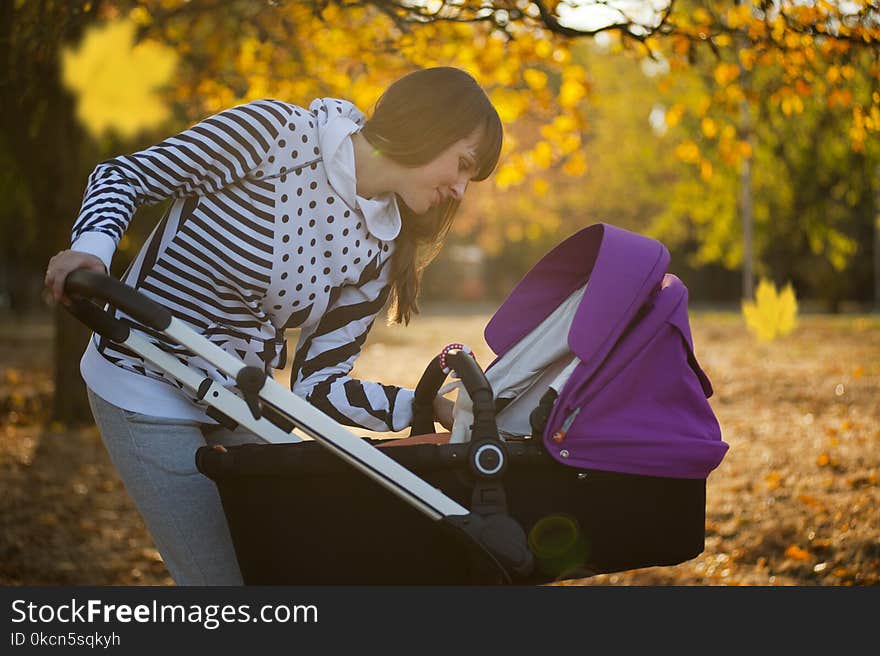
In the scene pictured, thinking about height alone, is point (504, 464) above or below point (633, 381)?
below

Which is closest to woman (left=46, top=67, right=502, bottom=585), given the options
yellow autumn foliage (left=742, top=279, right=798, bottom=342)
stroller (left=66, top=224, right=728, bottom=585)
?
stroller (left=66, top=224, right=728, bottom=585)

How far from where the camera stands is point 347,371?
2572 mm

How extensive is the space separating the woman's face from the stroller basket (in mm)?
681

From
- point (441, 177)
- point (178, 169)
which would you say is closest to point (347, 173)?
point (441, 177)

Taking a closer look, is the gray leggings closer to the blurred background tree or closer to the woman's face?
the woman's face

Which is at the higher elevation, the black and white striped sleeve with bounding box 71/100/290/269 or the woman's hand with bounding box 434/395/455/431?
the black and white striped sleeve with bounding box 71/100/290/269

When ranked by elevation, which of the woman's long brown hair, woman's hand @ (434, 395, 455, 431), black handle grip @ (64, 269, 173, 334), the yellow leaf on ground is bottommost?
the yellow leaf on ground

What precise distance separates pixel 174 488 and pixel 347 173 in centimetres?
82

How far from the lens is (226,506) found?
2.15 m

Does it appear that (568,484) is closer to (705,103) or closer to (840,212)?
(705,103)

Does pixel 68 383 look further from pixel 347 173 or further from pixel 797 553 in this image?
pixel 347 173

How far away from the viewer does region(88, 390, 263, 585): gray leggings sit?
2354 millimetres

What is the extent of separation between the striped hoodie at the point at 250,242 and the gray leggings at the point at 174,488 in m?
0.04

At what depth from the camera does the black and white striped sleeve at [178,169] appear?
2.11 meters
